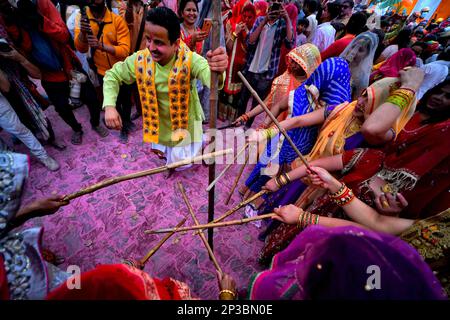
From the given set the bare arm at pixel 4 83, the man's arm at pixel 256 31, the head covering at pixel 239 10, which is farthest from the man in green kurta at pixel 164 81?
the head covering at pixel 239 10

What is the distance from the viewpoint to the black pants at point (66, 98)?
2991 millimetres

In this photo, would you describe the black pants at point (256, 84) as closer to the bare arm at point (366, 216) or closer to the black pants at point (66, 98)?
the black pants at point (66, 98)

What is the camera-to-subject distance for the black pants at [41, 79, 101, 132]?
299 cm

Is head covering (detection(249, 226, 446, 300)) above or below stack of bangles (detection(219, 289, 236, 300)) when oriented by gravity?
above

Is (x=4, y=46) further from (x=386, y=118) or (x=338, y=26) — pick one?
(x=338, y=26)

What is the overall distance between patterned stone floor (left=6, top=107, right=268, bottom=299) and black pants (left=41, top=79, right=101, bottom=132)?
424mm

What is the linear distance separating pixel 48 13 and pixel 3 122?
1430 mm

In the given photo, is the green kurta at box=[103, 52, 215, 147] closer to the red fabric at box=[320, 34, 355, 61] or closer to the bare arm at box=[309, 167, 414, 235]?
the bare arm at box=[309, 167, 414, 235]

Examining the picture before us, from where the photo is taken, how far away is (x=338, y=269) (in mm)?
652

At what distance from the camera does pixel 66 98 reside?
10.3 feet

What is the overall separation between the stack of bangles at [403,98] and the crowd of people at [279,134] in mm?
12

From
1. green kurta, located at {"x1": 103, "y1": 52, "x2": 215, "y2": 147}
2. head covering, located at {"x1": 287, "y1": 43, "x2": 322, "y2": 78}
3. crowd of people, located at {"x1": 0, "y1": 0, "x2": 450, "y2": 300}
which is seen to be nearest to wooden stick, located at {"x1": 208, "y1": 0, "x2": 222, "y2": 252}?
crowd of people, located at {"x1": 0, "y1": 0, "x2": 450, "y2": 300}

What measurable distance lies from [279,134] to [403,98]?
1.10 metres
